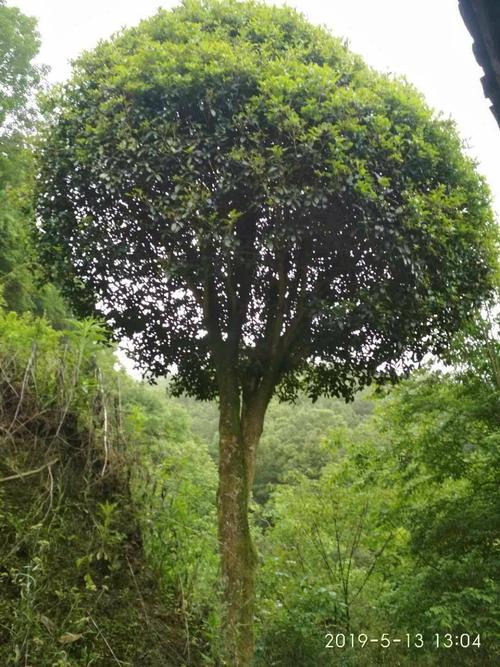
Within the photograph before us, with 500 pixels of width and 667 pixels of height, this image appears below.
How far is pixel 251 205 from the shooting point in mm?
4816

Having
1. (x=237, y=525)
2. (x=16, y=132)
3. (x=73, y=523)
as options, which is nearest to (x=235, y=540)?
(x=237, y=525)

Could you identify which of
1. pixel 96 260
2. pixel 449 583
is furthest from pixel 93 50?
pixel 449 583

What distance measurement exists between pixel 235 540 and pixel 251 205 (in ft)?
10.4

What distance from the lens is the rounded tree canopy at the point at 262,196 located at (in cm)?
493

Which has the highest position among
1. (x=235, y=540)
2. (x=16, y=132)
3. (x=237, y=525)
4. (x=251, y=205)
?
(x=16, y=132)

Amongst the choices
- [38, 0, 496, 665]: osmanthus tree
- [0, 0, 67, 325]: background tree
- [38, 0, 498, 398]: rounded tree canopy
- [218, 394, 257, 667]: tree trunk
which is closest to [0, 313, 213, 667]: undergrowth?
[218, 394, 257, 667]: tree trunk

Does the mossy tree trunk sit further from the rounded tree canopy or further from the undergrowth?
the undergrowth

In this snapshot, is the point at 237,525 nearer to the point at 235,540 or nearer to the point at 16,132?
the point at 235,540

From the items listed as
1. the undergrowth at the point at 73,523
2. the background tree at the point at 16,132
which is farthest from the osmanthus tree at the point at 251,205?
the background tree at the point at 16,132

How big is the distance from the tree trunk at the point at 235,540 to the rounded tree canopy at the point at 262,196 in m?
0.73

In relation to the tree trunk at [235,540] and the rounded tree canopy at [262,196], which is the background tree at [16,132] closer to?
the rounded tree canopy at [262,196]

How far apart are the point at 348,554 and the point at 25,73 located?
1527cm

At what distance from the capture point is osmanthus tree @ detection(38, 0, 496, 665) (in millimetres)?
4910

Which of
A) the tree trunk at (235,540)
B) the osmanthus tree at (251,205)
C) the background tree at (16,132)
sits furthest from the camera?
the background tree at (16,132)
